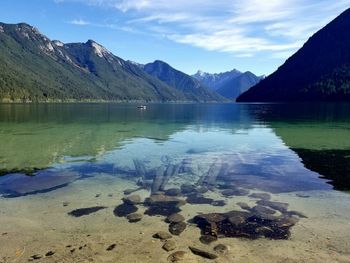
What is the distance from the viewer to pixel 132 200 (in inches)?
953

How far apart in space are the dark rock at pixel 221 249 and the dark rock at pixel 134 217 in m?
5.22

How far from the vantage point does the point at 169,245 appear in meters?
17.1

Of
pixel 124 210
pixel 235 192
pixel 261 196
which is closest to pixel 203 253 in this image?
pixel 124 210

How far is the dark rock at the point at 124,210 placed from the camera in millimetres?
21572

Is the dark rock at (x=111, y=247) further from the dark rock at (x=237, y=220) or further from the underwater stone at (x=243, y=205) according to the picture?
the underwater stone at (x=243, y=205)

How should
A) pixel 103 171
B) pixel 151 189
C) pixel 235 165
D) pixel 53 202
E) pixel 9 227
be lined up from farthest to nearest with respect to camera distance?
pixel 235 165
pixel 103 171
pixel 151 189
pixel 53 202
pixel 9 227

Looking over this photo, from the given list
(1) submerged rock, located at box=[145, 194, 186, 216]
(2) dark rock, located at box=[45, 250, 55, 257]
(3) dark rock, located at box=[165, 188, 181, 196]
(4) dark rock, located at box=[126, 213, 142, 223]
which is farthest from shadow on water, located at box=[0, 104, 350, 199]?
(2) dark rock, located at box=[45, 250, 55, 257]

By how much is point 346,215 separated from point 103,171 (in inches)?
773

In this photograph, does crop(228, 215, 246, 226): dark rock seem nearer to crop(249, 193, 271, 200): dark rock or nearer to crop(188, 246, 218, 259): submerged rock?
crop(188, 246, 218, 259): submerged rock

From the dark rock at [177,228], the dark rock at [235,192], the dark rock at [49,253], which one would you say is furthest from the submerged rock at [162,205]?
the dark rock at [49,253]

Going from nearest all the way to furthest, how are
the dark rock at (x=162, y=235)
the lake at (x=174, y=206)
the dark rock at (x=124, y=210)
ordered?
1. the lake at (x=174, y=206)
2. the dark rock at (x=162, y=235)
3. the dark rock at (x=124, y=210)

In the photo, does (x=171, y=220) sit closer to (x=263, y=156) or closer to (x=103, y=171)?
(x=103, y=171)

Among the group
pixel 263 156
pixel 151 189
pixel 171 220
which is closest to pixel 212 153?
pixel 263 156

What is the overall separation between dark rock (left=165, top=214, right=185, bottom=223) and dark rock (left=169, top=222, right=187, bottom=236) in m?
0.46
